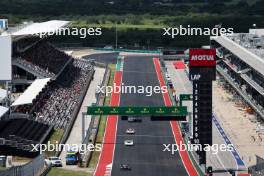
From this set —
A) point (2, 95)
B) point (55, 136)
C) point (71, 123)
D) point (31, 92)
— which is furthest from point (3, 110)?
point (31, 92)

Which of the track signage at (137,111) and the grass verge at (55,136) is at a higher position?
the track signage at (137,111)

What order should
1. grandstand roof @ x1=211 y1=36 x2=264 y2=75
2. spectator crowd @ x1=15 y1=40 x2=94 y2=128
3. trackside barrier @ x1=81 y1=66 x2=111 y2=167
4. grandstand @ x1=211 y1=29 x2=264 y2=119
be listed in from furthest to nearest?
grandstand roof @ x1=211 y1=36 x2=264 y2=75 < grandstand @ x1=211 y1=29 x2=264 y2=119 < spectator crowd @ x1=15 y1=40 x2=94 y2=128 < trackside barrier @ x1=81 y1=66 x2=111 y2=167

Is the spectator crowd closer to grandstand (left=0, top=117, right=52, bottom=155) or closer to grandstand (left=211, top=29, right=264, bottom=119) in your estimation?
grandstand (left=0, top=117, right=52, bottom=155)

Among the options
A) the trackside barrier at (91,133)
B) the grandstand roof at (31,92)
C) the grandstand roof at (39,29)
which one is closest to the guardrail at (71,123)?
the trackside barrier at (91,133)

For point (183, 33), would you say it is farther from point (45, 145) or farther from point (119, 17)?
point (45, 145)

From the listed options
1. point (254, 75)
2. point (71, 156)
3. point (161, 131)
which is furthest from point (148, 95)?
point (71, 156)

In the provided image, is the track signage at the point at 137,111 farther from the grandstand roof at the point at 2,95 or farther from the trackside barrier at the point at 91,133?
the grandstand roof at the point at 2,95

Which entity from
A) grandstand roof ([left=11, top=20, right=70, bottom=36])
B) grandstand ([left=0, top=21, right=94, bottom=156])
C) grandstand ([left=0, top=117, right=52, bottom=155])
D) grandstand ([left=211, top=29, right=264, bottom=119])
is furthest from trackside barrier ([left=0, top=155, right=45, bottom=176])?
grandstand roof ([left=11, top=20, right=70, bottom=36])
